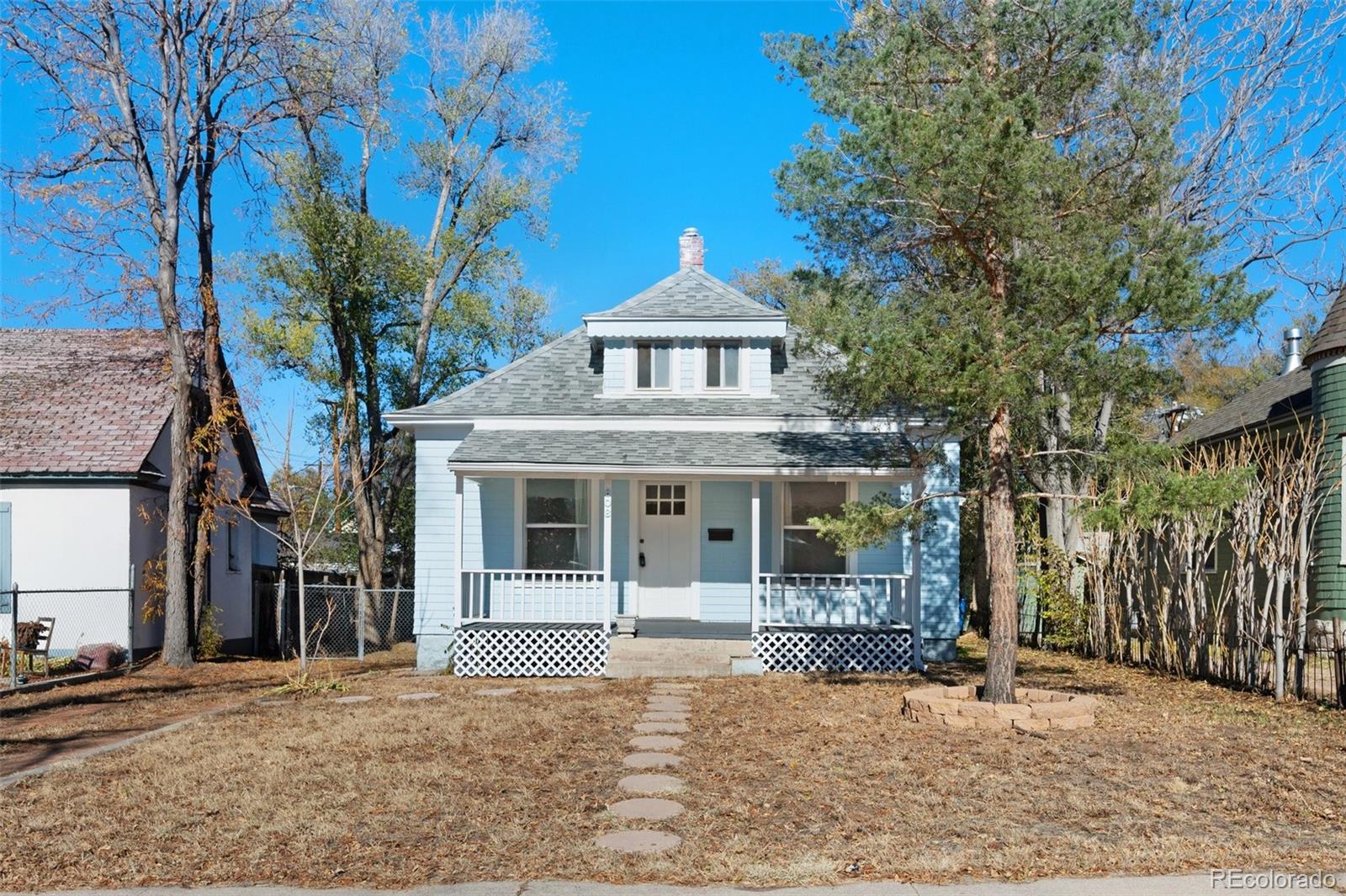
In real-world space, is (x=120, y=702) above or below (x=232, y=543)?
below

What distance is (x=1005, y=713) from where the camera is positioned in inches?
366

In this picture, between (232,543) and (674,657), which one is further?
(232,543)

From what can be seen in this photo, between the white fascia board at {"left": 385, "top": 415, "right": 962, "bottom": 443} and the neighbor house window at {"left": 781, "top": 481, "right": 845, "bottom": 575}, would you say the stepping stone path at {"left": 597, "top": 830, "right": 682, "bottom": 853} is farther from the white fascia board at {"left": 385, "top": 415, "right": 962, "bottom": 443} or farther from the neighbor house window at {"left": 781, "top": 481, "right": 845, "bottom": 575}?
the white fascia board at {"left": 385, "top": 415, "right": 962, "bottom": 443}

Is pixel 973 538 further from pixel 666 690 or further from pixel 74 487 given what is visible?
pixel 74 487

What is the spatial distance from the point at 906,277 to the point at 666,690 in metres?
5.82

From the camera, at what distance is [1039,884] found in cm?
506

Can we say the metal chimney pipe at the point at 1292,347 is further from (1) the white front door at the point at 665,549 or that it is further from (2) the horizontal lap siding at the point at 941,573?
(1) the white front door at the point at 665,549

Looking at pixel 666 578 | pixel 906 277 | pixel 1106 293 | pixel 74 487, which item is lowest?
pixel 666 578

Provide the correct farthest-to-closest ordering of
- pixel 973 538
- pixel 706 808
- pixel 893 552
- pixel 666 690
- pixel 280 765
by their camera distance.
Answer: pixel 973 538, pixel 893 552, pixel 666 690, pixel 280 765, pixel 706 808

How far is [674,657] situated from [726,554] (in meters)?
2.19

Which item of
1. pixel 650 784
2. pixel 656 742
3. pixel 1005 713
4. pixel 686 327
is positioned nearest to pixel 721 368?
pixel 686 327

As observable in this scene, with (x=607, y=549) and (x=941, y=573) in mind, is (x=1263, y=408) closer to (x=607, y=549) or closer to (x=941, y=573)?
(x=941, y=573)

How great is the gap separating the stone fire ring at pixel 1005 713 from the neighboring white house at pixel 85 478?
11.3 m

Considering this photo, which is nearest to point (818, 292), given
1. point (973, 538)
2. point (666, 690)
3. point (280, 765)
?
point (666, 690)
